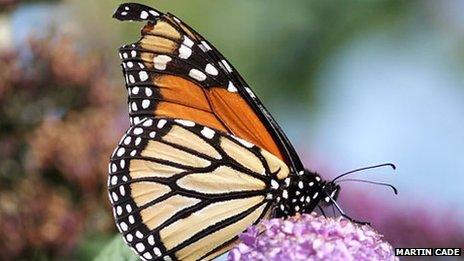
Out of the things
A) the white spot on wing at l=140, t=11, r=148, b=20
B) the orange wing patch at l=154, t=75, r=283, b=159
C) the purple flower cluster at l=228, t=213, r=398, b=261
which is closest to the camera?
the purple flower cluster at l=228, t=213, r=398, b=261

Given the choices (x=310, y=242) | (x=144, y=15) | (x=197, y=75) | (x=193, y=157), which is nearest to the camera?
(x=310, y=242)

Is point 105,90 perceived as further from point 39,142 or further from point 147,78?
point 147,78

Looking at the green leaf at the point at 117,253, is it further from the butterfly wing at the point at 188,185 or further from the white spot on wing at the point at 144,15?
the white spot on wing at the point at 144,15

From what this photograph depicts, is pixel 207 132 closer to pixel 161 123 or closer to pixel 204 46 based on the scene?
pixel 161 123

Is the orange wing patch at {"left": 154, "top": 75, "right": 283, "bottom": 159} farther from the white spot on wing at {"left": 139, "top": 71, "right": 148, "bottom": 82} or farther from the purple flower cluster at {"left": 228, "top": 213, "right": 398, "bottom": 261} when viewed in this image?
the purple flower cluster at {"left": 228, "top": 213, "right": 398, "bottom": 261}

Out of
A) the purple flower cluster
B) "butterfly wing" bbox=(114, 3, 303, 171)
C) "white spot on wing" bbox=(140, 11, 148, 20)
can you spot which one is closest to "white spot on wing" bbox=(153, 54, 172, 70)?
"butterfly wing" bbox=(114, 3, 303, 171)

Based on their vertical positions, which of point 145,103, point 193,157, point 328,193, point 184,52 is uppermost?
point 184,52

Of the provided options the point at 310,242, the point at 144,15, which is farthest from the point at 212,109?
the point at 310,242
